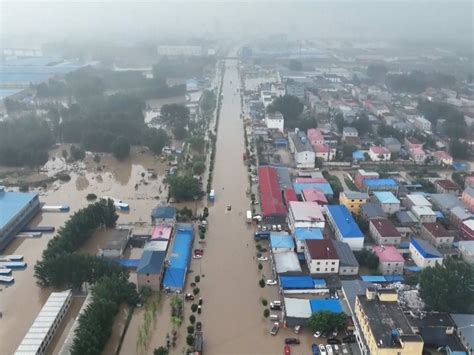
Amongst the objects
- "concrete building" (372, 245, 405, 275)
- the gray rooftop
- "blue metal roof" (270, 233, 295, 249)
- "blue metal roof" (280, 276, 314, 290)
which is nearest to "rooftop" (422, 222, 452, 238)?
"concrete building" (372, 245, 405, 275)

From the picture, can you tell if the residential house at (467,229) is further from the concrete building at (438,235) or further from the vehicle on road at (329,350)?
the vehicle on road at (329,350)

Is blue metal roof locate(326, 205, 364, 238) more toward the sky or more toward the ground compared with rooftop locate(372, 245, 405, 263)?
more toward the sky

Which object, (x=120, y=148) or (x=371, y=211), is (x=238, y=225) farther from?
(x=120, y=148)

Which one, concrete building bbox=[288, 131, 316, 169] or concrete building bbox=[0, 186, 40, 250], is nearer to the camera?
concrete building bbox=[0, 186, 40, 250]

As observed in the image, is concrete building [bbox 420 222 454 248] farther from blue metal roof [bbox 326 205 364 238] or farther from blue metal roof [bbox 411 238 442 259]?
blue metal roof [bbox 326 205 364 238]

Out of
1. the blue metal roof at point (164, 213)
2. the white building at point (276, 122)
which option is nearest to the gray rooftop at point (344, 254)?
the blue metal roof at point (164, 213)

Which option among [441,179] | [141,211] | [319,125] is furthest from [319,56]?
[141,211]

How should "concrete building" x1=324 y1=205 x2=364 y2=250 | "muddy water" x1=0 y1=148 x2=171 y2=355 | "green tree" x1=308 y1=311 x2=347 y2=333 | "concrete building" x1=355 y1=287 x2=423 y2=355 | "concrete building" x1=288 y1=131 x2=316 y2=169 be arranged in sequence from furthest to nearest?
1. "concrete building" x1=288 y1=131 x2=316 y2=169
2. "concrete building" x1=324 y1=205 x2=364 y2=250
3. "muddy water" x1=0 y1=148 x2=171 y2=355
4. "green tree" x1=308 y1=311 x2=347 y2=333
5. "concrete building" x1=355 y1=287 x2=423 y2=355
